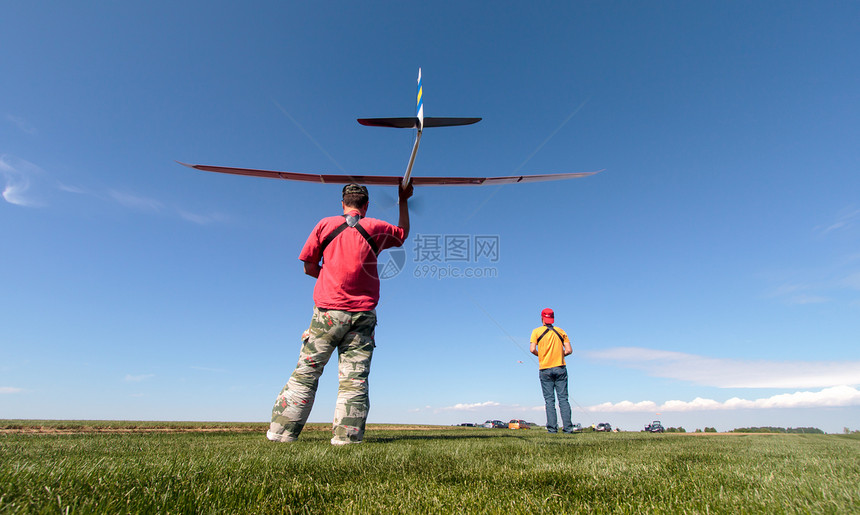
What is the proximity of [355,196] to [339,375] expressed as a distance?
245cm

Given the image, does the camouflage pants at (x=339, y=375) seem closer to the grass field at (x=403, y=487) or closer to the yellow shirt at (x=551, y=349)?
the grass field at (x=403, y=487)

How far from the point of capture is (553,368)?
9.45m

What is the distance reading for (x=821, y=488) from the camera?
1.98 m

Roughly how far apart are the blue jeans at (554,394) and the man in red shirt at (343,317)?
593 centimetres

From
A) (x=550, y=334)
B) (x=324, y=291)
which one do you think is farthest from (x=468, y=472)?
(x=550, y=334)

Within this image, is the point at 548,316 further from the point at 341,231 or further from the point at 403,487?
the point at 403,487

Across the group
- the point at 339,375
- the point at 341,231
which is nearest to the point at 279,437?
the point at 339,375

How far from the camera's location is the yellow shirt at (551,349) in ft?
31.0

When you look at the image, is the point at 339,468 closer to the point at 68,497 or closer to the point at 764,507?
the point at 68,497

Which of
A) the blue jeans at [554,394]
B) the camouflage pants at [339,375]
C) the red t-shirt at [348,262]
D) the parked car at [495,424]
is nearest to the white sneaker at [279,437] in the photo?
the camouflage pants at [339,375]

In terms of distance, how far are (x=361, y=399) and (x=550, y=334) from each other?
626cm

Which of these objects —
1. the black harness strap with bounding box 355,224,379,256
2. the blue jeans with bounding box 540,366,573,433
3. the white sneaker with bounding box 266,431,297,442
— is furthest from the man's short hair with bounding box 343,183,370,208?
the blue jeans with bounding box 540,366,573,433

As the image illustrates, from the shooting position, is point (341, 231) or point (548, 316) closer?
point (341, 231)

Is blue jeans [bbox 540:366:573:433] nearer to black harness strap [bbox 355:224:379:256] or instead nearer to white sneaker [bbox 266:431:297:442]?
black harness strap [bbox 355:224:379:256]
